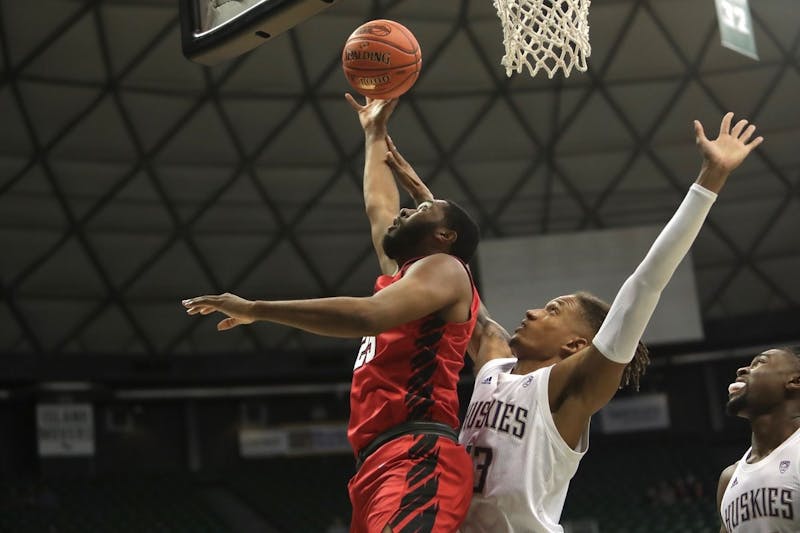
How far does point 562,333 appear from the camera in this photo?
192 inches

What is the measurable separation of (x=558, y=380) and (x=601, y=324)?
0.54m

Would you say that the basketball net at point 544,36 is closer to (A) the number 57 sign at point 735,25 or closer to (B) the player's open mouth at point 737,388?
(B) the player's open mouth at point 737,388

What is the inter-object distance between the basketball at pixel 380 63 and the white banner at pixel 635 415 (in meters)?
18.9

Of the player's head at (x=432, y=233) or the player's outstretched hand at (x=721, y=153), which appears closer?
the player's outstretched hand at (x=721, y=153)

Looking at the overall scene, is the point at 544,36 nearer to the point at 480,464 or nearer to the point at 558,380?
the point at 558,380

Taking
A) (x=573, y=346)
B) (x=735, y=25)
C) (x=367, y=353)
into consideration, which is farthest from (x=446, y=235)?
(x=735, y=25)

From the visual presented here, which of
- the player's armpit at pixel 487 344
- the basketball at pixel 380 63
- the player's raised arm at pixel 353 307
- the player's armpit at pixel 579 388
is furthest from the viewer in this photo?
the basketball at pixel 380 63

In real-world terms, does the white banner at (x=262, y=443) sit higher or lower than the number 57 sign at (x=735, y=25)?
lower

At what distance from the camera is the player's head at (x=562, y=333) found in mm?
4855

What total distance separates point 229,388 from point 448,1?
391 inches

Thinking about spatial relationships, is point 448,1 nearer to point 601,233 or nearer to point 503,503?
point 601,233

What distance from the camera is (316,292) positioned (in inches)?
883

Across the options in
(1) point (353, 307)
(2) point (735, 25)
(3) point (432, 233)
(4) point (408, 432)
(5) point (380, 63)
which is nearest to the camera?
(1) point (353, 307)

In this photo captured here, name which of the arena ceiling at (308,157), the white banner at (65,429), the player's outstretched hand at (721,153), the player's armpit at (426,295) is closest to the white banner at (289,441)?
the arena ceiling at (308,157)
